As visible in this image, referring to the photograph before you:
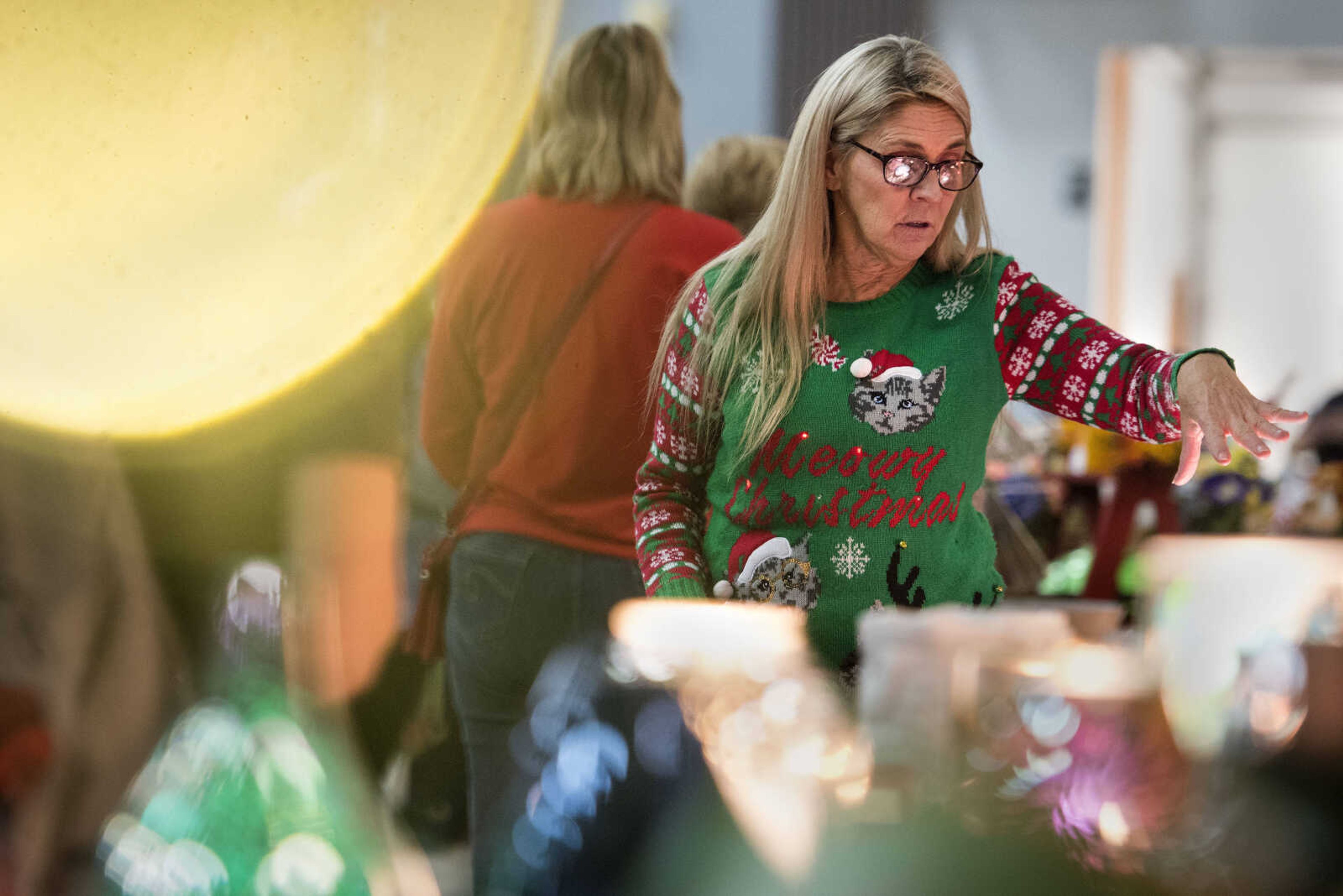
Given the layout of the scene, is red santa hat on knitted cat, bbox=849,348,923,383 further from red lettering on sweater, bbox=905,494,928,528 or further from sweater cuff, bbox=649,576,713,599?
sweater cuff, bbox=649,576,713,599

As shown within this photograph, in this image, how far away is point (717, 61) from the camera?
1.63 m

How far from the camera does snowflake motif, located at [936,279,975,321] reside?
906 mm

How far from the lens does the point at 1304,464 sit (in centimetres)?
173

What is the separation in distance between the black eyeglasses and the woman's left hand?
200 mm

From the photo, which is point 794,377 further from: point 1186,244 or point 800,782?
point 1186,244

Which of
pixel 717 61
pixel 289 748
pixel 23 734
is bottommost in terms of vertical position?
pixel 289 748

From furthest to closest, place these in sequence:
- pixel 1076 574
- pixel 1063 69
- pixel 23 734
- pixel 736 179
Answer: pixel 1063 69
pixel 1076 574
pixel 736 179
pixel 23 734

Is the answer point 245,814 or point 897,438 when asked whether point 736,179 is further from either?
point 245,814

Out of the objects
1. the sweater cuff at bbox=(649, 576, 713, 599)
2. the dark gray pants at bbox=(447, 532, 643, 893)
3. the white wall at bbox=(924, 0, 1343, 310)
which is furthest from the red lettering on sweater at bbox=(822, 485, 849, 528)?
the white wall at bbox=(924, 0, 1343, 310)

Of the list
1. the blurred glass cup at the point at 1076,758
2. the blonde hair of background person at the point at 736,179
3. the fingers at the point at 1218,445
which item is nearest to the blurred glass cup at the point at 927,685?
the blurred glass cup at the point at 1076,758

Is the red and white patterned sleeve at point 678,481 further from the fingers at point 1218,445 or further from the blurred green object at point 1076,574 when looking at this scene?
the blurred green object at point 1076,574

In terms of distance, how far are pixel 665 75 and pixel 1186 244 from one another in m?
2.29

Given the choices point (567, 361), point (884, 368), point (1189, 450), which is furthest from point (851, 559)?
point (567, 361)

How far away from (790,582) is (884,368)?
0.17 m
